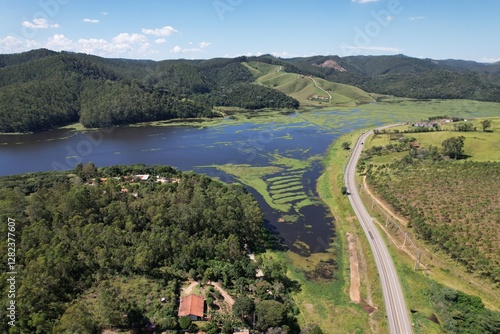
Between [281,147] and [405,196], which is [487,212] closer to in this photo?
[405,196]

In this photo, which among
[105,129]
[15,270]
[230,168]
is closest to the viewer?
[15,270]

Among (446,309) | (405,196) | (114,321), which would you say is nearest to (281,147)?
(405,196)

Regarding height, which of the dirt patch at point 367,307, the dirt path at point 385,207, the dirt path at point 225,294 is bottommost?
the dirt patch at point 367,307

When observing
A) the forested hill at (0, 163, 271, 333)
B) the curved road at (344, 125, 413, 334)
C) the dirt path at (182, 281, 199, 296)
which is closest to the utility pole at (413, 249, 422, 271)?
the curved road at (344, 125, 413, 334)

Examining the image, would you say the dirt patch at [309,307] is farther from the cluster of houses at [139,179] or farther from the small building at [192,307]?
the cluster of houses at [139,179]

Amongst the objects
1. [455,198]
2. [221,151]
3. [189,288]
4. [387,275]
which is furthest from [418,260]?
[221,151]

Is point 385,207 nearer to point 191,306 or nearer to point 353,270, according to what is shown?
point 353,270

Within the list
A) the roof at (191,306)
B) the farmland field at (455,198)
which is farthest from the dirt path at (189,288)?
the farmland field at (455,198)
